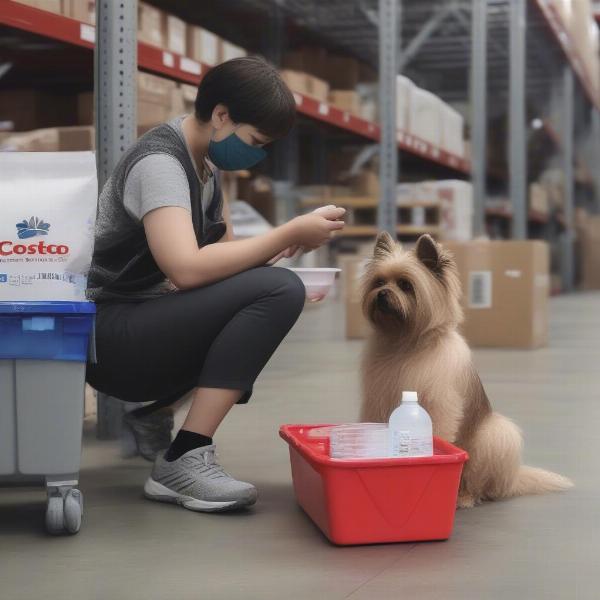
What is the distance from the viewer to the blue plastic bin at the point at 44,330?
6.27 ft

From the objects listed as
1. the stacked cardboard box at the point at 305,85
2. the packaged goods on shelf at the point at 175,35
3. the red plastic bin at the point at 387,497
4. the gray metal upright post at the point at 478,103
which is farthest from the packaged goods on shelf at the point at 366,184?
the red plastic bin at the point at 387,497

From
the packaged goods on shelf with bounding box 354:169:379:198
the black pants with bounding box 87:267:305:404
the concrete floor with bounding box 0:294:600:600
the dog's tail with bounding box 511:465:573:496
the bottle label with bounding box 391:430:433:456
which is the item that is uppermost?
the packaged goods on shelf with bounding box 354:169:379:198

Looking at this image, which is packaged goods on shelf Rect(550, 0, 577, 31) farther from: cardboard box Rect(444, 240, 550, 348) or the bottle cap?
the bottle cap

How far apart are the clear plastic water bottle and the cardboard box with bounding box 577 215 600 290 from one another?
13119 mm

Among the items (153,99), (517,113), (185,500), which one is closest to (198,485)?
(185,500)

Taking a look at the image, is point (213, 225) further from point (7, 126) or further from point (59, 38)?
point (7, 126)

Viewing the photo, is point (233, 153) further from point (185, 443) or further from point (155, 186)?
point (185, 443)

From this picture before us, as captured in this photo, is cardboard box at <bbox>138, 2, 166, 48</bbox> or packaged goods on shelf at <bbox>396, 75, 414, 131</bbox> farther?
packaged goods on shelf at <bbox>396, 75, 414, 131</bbox>

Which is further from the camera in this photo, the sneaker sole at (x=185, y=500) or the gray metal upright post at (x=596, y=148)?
the gray metal upright post at (x=596, y=148)

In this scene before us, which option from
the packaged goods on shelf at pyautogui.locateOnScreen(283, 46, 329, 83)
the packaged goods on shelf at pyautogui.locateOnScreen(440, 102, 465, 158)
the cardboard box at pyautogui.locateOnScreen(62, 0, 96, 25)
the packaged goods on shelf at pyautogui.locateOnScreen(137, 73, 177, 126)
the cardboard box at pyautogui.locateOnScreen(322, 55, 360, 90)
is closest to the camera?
the cardboard box at pyautogui.locateOnScreen(62, 0, 96, 25)

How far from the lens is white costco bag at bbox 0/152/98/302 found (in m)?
1.92

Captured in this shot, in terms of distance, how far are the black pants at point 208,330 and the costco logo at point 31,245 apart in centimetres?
37

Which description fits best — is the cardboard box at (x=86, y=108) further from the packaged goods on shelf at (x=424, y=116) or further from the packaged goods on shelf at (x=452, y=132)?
the packaged goods on shelf at (x=452, y=132)

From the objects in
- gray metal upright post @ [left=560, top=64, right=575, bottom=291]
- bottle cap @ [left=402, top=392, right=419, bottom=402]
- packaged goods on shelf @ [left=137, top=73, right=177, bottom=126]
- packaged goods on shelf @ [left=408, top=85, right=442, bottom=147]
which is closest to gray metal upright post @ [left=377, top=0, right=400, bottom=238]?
packaged goods on shelf @ [left=137, top=73, right=177, bottom=126]
